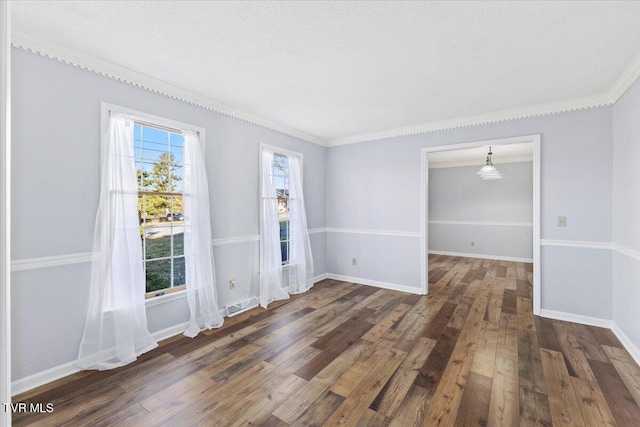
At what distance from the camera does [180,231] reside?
10.3ft

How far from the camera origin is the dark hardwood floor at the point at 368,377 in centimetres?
187

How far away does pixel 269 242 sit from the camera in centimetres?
406

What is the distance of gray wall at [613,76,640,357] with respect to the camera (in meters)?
2.57

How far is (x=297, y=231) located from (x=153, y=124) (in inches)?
97.6

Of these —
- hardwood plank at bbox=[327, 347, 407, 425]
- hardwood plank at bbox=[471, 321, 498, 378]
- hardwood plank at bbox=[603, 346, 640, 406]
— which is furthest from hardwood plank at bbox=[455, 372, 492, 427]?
hardwood plank at bbox=[603, 346, 640, 406]

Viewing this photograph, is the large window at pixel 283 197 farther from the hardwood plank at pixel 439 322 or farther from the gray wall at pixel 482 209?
the gray wall at pixel 482 209

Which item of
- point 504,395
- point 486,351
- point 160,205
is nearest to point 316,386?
point 504,395

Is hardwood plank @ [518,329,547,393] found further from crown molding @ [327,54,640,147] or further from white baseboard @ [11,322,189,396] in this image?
white baseboard @ [11,322,189,396]

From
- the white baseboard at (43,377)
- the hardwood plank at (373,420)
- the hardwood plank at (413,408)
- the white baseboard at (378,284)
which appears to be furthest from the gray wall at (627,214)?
the white baseboard at (43,377)

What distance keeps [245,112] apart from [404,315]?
3383mm

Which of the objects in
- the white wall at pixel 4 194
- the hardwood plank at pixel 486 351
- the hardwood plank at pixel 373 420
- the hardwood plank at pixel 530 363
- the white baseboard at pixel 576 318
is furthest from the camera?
the white baseboard at pixel 576 318

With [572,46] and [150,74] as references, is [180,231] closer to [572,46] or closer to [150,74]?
[150,74]

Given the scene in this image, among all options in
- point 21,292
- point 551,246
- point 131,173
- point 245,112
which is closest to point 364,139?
point 245,112

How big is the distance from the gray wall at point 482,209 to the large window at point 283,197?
5.44m
